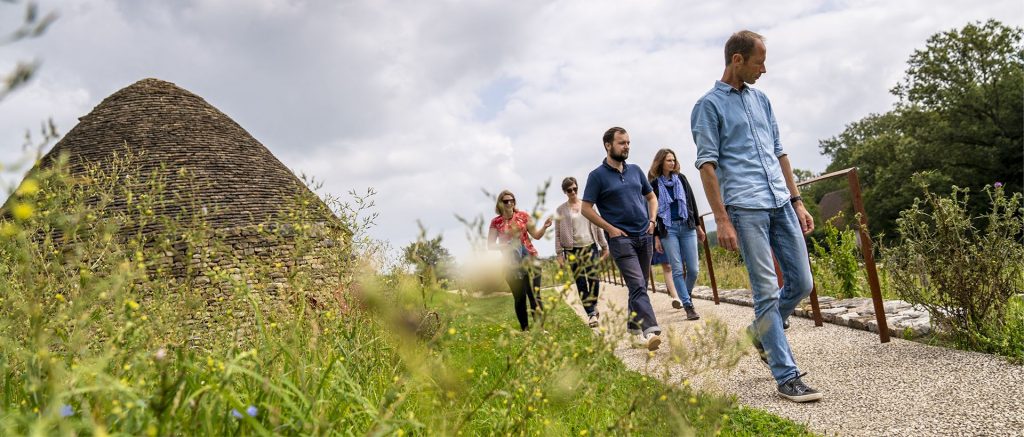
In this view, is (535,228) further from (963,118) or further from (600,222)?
(963,118)

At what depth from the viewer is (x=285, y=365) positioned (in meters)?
2.50

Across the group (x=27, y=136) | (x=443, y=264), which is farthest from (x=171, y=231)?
(x=443, y=264)

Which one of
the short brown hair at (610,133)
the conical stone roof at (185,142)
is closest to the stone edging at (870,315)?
the short brown hair at (610,133)

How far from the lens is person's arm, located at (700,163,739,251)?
400 cm

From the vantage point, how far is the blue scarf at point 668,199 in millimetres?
8031

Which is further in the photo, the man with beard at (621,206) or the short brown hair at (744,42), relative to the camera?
the man with beard at (621,206)

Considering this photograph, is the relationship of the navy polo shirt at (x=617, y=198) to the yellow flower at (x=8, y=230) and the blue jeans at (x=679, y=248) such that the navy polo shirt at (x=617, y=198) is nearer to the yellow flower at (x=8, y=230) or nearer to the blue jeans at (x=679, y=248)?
the blue jeans at (x=679, y=248)

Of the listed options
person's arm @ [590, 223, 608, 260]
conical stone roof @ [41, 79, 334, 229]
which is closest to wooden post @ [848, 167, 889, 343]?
person's arm @ [590, 223, 608, 260]

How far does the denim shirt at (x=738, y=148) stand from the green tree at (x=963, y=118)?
31130 millimetres

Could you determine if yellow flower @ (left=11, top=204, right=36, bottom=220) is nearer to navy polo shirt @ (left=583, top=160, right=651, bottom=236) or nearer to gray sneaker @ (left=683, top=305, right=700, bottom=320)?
navy polo shirt @ (left=583, top=160, right=651, bottom=236)

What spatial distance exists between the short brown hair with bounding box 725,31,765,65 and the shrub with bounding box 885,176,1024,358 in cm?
171

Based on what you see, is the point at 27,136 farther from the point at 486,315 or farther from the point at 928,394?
the point at 928,394

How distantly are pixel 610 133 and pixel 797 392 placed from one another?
9.89ft

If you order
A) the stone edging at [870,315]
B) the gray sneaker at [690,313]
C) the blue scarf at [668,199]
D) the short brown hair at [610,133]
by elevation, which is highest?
the short brown hair at [610,133]
